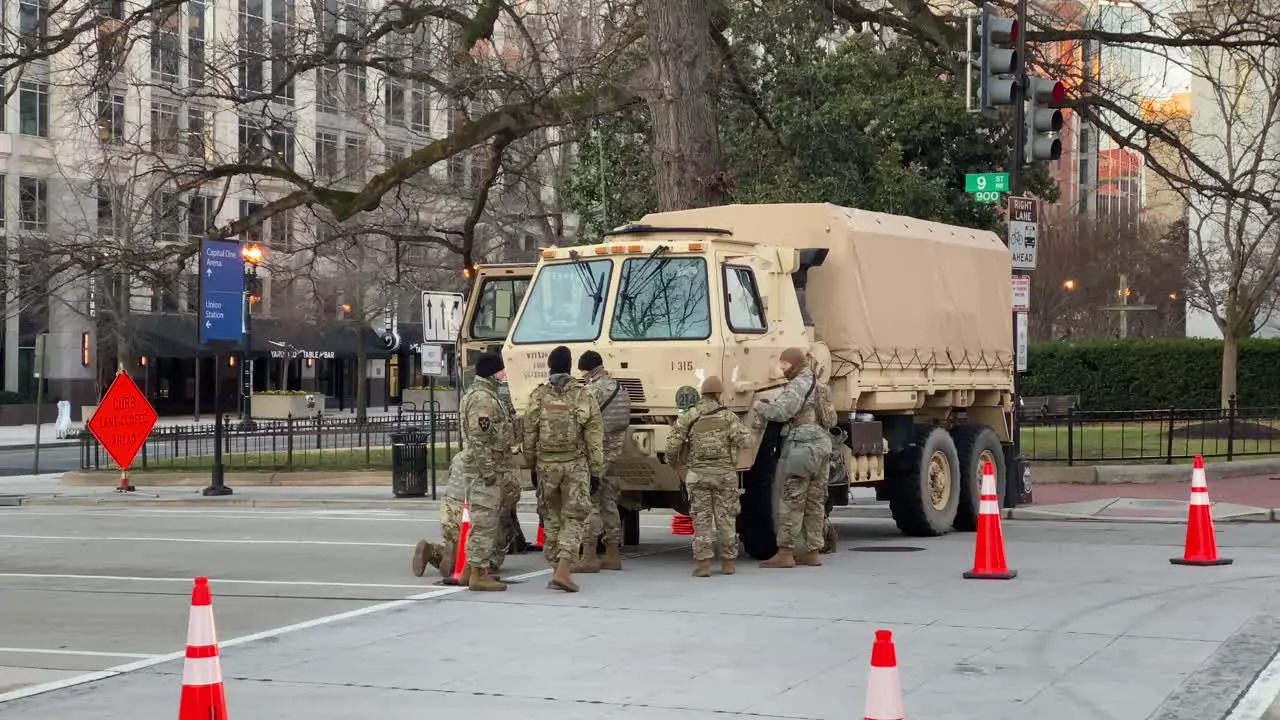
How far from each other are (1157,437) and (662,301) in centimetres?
1708

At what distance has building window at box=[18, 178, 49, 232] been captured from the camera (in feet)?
182

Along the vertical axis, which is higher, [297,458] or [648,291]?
[648,291]

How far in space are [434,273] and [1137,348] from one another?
23611 mm

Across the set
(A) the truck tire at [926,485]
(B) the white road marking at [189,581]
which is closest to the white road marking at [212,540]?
(B) the white road marking at [189,581]

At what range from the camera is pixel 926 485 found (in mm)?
16844

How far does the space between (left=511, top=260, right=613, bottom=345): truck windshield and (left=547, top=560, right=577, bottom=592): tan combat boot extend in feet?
8.53

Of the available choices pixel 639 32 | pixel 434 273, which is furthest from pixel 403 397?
pixel 639 32

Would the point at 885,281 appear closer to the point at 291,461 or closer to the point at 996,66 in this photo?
the point at 996,66

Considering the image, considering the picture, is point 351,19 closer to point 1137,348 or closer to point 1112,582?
point 1112,582

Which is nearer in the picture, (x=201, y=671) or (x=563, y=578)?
(x=201, y=671)

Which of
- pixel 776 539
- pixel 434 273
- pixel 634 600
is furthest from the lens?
pixel 434 273

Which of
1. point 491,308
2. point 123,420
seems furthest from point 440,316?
point 123,420

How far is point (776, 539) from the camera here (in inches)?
571

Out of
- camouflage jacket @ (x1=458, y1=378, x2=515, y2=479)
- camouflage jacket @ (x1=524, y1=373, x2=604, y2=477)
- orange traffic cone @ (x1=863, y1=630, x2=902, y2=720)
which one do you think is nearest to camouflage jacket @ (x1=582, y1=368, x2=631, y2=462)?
camouflage jacket @ (x1=524, y1=373, x2=604, y2=477)
